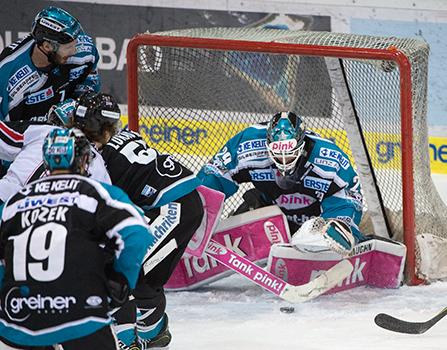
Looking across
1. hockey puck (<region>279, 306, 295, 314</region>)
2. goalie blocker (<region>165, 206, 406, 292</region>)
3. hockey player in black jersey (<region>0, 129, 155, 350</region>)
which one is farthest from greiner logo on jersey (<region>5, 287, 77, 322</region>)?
goalie blocker (<region>165, 206, 406, 292</region>)

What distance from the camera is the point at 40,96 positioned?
4.48 meters

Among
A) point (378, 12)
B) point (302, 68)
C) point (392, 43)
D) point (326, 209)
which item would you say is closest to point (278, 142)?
point (326, 209)

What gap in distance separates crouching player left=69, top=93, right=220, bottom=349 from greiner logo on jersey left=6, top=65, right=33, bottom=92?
729mm

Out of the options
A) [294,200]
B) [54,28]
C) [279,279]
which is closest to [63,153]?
[54,28]

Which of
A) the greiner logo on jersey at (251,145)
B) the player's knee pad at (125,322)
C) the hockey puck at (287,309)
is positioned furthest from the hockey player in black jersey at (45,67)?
the player's knee pad at (125,322)

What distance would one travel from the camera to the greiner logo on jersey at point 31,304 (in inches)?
107

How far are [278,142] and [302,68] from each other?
1.13 meters

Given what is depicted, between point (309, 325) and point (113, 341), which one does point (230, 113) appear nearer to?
point (309, 325)

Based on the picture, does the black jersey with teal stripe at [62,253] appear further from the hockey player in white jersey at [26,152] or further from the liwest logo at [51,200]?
the hockey player in white jersey at [26,152]

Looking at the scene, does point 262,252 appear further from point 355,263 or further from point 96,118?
point 96,118

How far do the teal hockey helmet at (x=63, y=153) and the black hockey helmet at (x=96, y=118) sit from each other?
29.9 inches

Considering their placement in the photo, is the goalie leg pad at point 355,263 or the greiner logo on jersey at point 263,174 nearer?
the goalie leg pad at point 355,263

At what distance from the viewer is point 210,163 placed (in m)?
4.73

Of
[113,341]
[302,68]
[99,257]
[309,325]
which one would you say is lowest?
[309,325]
